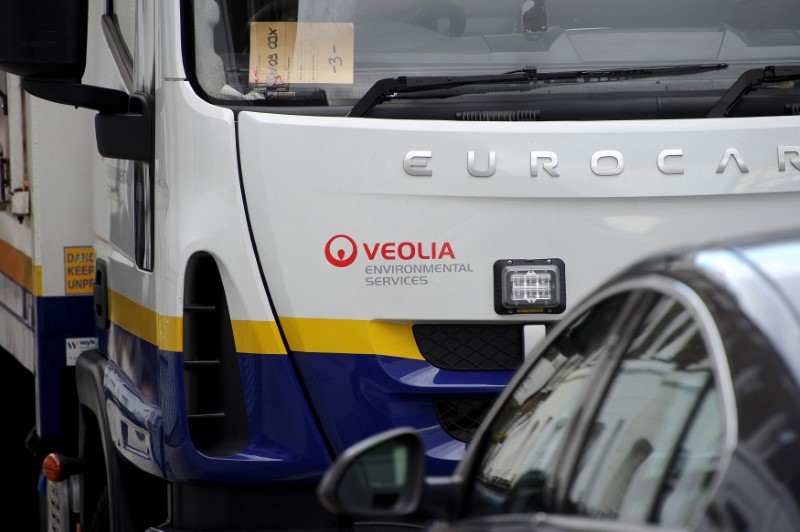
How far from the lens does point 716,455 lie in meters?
2.10

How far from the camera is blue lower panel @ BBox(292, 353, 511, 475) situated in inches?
177

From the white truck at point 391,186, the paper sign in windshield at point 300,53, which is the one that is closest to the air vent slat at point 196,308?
the white truck at point 391,186

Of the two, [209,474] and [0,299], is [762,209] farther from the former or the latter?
[0,299]

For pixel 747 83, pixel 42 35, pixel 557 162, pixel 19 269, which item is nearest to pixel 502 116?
pixel 557 162

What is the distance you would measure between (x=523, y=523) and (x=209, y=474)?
86.3 inches

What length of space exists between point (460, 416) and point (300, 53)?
1220mm

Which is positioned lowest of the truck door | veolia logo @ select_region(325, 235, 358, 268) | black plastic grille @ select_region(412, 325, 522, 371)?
black plastic grille @ select_region(412, 325, 522, 371)

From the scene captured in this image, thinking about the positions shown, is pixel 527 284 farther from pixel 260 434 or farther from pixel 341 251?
pixel 260 434

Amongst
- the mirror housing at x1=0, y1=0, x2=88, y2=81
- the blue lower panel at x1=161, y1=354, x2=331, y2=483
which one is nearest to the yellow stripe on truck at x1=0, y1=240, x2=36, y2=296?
the mirror housing at x1=0, y1=0, x2=88, y2=81

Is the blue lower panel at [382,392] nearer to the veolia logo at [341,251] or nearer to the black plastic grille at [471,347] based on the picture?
the black plastic grille at [471,347]

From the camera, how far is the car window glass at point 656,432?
7.09 feet

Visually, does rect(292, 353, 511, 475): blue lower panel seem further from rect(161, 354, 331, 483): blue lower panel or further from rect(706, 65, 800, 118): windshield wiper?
rect(706, 65, 800, 118): windshield wiper

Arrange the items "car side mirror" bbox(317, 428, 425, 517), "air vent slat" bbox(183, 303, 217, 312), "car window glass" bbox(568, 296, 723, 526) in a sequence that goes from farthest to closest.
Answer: "air vent slat" bbox(183, 303, 217, 312), "car side mirror" bbox(317, 428, 425, 517), "car window glass" bbox(568, 296, 723, 526)

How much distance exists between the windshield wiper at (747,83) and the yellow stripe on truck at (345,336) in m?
1.15
